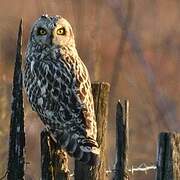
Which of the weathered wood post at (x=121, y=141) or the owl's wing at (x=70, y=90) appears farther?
the owl's wing at (x=70, y=90)

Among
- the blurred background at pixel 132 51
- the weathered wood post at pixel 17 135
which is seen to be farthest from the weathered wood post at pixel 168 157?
the blurred background at pixel 132 51

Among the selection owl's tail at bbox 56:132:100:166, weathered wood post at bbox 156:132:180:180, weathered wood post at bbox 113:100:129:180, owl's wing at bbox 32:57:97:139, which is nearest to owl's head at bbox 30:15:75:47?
owl's wing at bbox 32:57:97:139

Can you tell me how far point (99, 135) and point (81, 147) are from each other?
8cm

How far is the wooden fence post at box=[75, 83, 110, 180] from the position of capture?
317cm

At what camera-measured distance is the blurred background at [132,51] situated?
27.6ft

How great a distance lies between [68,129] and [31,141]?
3.70 metres

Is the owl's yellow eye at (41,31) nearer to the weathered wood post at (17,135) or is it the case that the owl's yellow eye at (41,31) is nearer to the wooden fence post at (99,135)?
the wooden fence post at (99,135)

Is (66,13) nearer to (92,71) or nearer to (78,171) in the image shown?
(92,71)

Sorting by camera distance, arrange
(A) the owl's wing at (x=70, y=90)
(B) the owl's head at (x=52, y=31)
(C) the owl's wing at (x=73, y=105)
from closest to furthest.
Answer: (C) the owl's wing at (x=73, y=105)
(A) the owl's wing at (x=70, y=90)
(B) the owl's head at (x=52, y=31)

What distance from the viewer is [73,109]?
11.6 ft

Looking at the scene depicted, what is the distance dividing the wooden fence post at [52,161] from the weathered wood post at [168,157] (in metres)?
0.33

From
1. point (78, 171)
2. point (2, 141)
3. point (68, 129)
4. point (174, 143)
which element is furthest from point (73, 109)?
point (2, 141)

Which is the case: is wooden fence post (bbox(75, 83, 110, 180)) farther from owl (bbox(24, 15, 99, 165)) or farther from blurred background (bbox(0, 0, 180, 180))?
blurred background (bbox(0, 0, 180, 180))

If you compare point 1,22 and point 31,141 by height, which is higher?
point 1,22
